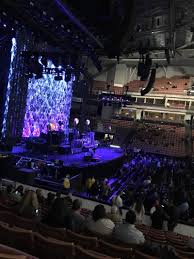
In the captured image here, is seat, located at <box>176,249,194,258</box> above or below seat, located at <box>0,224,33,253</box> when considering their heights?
below

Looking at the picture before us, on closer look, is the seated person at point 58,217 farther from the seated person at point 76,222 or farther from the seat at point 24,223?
the seat at point 24,223

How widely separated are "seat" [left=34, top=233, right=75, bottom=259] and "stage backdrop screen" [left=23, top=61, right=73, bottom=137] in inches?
653

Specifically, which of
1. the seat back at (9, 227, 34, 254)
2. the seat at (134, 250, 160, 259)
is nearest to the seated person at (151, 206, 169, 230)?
the seat at (134, 250, 160, 259)

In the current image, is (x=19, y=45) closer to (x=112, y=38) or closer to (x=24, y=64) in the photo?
(x=24, y=64)

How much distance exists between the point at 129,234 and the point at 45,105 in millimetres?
18638

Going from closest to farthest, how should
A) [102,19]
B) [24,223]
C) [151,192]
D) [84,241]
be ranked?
1. [84,241]
2. [24,223]
3. [151,192]
4. [102,19]

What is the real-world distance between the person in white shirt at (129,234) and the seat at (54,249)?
1.49 m

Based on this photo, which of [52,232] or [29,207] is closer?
[52,232]

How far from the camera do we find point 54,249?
3.16m

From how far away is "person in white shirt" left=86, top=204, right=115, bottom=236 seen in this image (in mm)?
4773

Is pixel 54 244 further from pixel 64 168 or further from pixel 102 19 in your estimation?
pixel 64 168

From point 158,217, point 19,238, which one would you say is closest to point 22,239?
point 19,238

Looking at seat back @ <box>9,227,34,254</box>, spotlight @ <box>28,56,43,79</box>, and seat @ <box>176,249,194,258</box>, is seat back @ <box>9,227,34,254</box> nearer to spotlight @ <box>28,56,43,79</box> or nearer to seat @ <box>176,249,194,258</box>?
seat @ <box>176,249,194,258</box>

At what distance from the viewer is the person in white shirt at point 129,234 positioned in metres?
4.44
